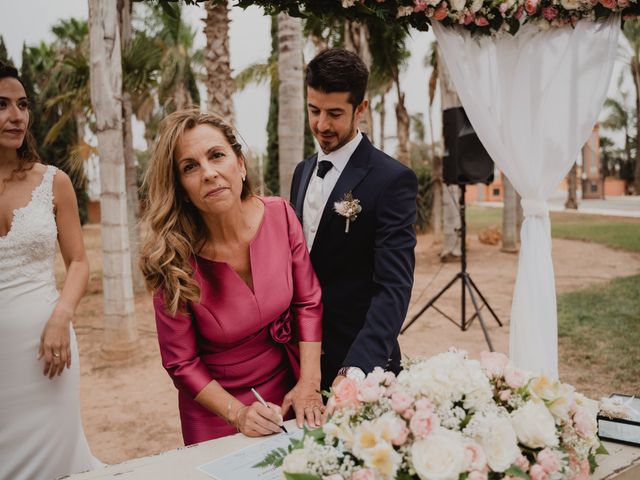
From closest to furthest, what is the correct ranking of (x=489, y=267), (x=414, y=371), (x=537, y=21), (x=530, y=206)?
(x=414, y=371) < (x=537, y=21) < (x=530, y=206) < (x=489, y=267)

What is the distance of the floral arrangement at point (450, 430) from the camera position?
1237 millimetres

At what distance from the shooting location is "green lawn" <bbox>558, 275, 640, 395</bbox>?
572 centimetres

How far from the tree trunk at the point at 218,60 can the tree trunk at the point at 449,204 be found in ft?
20.7

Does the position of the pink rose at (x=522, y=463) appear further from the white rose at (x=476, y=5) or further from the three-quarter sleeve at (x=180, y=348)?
the white rose at (x=476, y=5)

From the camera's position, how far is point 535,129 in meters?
3.92

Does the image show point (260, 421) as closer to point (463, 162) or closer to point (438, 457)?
point (438, 457)

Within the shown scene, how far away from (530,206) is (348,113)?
198 centimetres

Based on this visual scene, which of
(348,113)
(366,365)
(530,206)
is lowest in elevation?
(366,365)

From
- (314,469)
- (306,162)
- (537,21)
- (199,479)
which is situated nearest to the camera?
(314,469)

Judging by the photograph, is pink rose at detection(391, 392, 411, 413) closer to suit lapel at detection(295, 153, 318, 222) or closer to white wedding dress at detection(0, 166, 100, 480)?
suit lapel at detection(295, 153, 318, 222)

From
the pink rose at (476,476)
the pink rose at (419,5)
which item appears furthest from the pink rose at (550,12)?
the pink rose at (476,476)

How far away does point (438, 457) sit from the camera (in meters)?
1.21

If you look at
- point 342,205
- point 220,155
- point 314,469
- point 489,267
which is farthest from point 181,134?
point 489,267

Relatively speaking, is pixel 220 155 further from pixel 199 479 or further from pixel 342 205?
pixel 199 479
